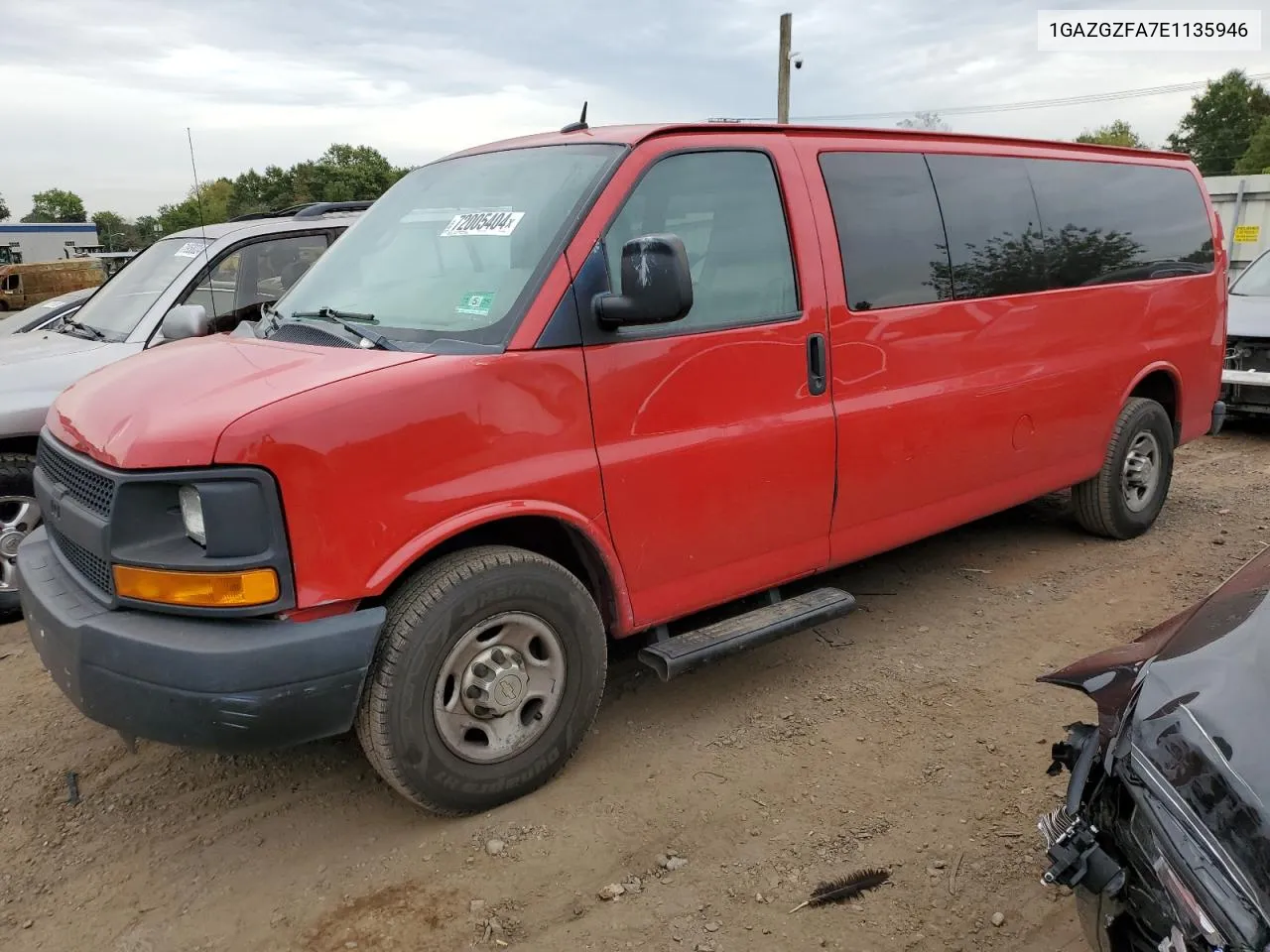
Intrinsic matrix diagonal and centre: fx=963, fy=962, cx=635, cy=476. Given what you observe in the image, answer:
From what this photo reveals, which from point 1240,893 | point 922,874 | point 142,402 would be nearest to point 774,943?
point 922,874

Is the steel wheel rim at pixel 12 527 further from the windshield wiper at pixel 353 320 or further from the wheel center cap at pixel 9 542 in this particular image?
the windshield wiper at pixel 353 320

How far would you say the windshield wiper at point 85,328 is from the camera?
560 cm

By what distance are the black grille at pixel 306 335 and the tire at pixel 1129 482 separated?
4.28 meters

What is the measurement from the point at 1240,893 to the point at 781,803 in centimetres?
175

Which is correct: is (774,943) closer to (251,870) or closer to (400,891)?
(400,891)

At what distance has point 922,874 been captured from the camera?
2859mm

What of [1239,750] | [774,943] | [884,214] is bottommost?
[774,943]

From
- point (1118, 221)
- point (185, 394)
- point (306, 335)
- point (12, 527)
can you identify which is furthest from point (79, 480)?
point (1118, 221)

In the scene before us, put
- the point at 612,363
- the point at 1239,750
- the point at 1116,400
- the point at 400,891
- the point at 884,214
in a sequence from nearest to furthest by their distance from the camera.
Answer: the point at 1239,750 < the point at 400,891 < the point at 612,363 < the point at 884,214 < the point at 1116,400

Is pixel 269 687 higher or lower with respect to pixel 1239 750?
lower

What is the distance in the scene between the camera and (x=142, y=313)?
557cm

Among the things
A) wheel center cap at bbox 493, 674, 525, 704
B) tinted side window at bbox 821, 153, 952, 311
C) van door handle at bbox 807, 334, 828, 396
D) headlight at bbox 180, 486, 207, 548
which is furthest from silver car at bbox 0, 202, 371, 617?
tinted side window at bbox 821, 153, 952, 311

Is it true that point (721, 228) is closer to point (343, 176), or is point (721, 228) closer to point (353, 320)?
point (353, 320)

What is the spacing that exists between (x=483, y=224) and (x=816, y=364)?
1.38m
